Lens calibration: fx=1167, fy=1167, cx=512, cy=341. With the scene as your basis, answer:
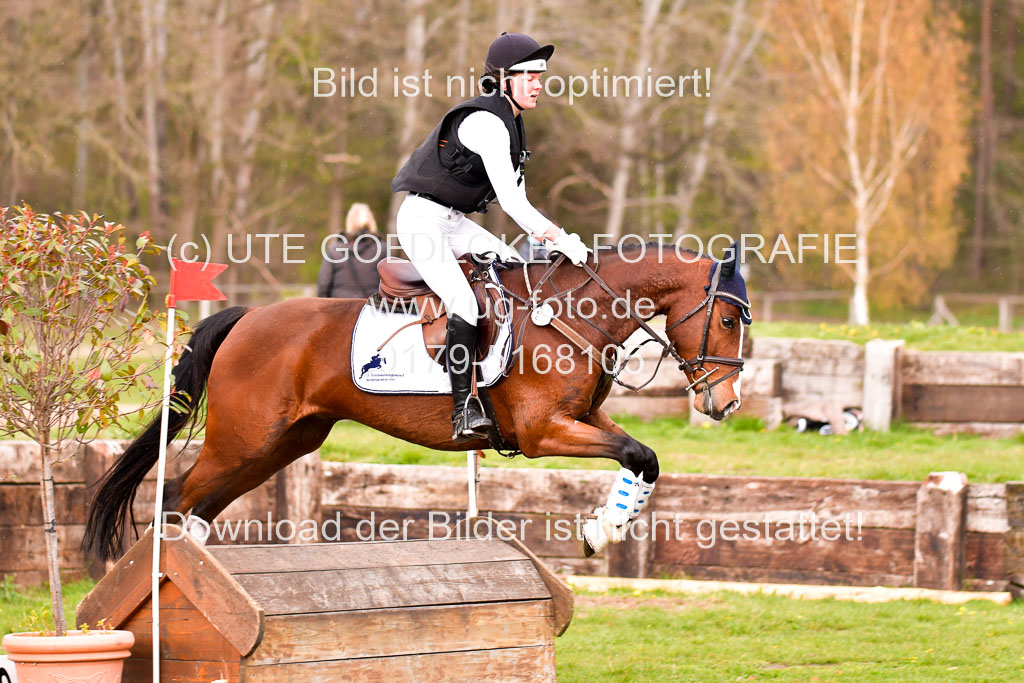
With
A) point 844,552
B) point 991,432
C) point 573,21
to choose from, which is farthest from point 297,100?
point 844,552

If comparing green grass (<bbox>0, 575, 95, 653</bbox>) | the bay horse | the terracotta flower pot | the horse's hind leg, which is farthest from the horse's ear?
green grass (<bbox>0, 575, 95, 653</bbox>)

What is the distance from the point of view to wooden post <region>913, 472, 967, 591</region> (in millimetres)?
6383

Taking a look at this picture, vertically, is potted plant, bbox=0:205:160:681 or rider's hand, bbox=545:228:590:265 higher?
rider's hand, bbox=545:228:590:265

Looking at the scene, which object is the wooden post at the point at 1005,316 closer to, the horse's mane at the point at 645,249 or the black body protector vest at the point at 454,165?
the horse's mane at the point at 645,249

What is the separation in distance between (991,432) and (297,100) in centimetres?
1694

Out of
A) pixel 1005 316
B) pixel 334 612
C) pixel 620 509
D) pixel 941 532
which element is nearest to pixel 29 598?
pixel 334 612

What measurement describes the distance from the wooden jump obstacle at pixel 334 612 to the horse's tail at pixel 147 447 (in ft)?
3.06

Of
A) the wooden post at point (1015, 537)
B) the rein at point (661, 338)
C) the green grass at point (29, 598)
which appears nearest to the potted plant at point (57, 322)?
the rein at point (661, 338)

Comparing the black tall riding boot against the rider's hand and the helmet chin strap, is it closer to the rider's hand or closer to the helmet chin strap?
the rider's hand

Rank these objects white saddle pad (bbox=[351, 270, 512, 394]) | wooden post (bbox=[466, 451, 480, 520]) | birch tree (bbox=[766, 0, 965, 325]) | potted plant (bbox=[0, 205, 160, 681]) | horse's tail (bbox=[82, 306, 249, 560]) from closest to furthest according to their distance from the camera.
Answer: potted plant (bbox=[0, 205, 160, 681]) < white saddle pad (bbox=[351, 270, 512, 394]) < horse's tail (bbox=[82, 306, 249, 560]) < wooden post (bbox=[466, 451, 480, 520]) < birch tree (bbox=[766, 0, 965, 325])

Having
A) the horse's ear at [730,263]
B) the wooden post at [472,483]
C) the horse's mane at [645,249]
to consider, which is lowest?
the wooden post at [472,483]

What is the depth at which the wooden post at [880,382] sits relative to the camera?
9391mm

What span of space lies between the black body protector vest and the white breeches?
2.7 inches

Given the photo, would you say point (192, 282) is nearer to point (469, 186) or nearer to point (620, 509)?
point (469, 186)
